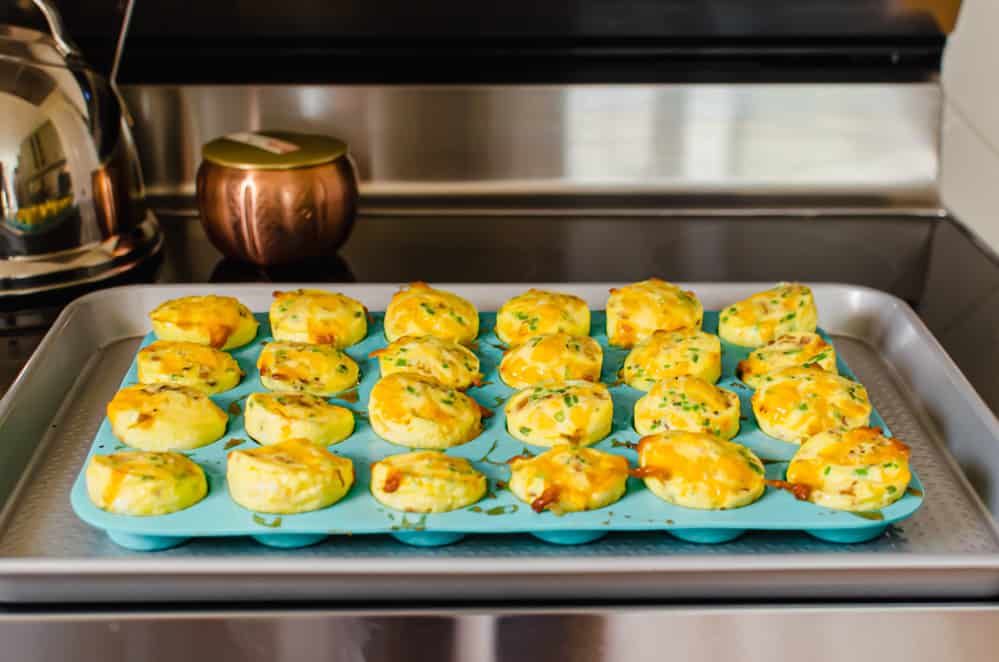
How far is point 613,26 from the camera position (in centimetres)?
192

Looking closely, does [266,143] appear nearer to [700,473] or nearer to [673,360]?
[673,360]

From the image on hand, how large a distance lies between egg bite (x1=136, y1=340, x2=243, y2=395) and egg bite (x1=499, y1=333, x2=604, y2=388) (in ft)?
1.07

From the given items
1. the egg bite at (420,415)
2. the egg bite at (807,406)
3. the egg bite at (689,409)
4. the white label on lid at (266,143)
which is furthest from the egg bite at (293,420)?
the white label on lid at (266,143)

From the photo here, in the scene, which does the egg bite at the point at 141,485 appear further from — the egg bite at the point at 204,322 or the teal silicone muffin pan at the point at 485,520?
the egg bite at the point at 204,322

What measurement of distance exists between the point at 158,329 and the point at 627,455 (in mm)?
607

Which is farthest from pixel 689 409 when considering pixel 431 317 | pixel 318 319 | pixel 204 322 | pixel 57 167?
pixel 57 167

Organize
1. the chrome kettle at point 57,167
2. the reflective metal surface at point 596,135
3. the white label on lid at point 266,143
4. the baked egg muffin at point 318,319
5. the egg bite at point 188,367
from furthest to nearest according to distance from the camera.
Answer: the reflective metal surface at point 596,135
the white label on lid at point 266,143
the chrome kettle at point 57,167
the baked egg muffin at point 318,319
the egg bite at point 188,367

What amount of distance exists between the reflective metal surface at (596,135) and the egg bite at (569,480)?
0.92 m

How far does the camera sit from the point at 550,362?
1.27 meters

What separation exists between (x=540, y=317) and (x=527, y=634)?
1.64 ft

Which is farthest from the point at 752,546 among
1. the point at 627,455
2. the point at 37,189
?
the point at 37,189

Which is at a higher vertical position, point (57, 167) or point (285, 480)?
point (57, 167)

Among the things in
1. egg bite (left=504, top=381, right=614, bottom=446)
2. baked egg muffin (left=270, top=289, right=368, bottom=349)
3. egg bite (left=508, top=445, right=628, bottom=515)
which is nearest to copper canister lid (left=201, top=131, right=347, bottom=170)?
baked egg muffin (left=270, top=289, right=368, bottom=349)

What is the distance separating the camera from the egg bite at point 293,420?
1.14 metres
